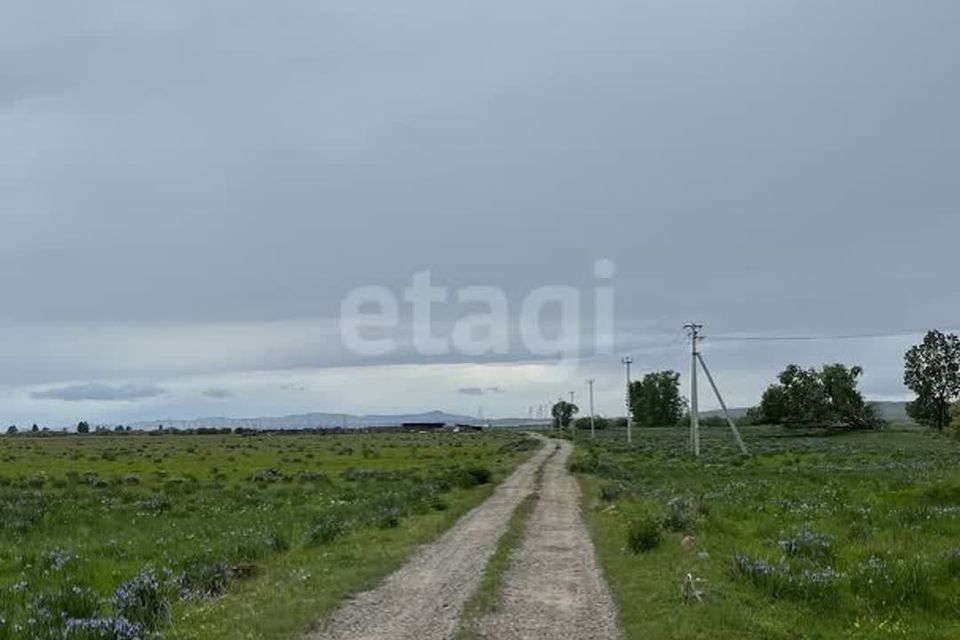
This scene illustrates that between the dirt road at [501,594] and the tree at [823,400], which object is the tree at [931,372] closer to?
the tree at [823,400]

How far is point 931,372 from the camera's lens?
170000mm

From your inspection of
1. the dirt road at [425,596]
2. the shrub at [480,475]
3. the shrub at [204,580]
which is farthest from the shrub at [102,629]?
the shrub at [480,475]

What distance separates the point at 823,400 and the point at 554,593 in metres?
168

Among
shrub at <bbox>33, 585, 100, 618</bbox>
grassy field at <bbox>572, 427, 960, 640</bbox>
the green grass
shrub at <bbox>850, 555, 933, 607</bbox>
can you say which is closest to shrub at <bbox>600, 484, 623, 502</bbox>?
grassy field at <bbox>572, 427, 960, 640</bbox>

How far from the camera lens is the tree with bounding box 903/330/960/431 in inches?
6604

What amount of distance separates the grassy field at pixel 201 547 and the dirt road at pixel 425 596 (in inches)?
18.4

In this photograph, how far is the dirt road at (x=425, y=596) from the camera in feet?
41.9

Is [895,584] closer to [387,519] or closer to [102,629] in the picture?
[102,629]

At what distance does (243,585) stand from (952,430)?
33.9m

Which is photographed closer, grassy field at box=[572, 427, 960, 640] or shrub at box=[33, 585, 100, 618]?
grassy field at box=[572, 427, 960, 640]

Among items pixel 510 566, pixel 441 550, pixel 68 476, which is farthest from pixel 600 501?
pixel 68 476

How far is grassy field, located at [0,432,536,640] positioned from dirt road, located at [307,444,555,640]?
47 cm

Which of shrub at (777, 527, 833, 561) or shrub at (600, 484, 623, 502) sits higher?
shrub at (777, 527, 833, 561)

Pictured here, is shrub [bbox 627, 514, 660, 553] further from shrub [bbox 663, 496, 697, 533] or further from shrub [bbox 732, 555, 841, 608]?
shrub [bbox 732, 555, 841, 608]
